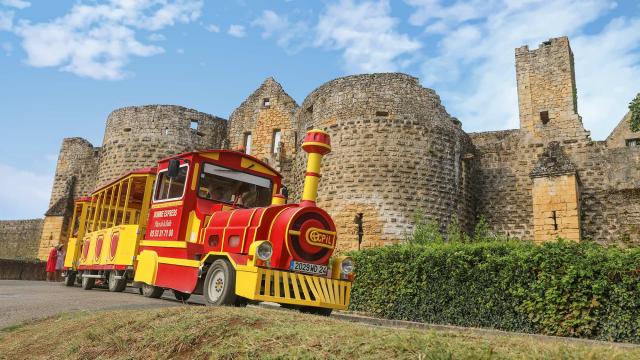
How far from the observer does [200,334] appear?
391cm

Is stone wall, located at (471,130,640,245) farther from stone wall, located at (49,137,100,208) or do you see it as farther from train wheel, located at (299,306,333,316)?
stone wall, located at (49,137,100,208)

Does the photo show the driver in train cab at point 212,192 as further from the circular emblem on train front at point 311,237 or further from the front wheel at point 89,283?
the front wheel at point 89,283

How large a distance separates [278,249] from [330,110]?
1111cm

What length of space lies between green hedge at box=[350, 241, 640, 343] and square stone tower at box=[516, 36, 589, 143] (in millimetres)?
11418

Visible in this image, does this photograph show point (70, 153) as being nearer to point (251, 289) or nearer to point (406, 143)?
point (406, 143)

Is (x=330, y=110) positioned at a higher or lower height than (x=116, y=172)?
higher

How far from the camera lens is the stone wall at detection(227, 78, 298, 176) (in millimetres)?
22453

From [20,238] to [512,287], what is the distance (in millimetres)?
34263

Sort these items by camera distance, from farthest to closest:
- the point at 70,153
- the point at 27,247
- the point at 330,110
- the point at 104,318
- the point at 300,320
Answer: the point at 27,247, the point at 70,153, the point at 330,110, the point at 104,318, the point at 300,320

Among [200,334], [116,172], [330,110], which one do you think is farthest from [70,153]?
[200,334]

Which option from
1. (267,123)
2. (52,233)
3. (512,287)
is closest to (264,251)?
(512,287)

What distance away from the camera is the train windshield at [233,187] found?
27.8 feet

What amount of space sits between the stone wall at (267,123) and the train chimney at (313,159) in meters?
14.1

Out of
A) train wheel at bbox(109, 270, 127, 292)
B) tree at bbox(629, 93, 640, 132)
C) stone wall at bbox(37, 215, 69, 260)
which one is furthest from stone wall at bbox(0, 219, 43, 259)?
tree at bbox(629, 93, 640, 132)
